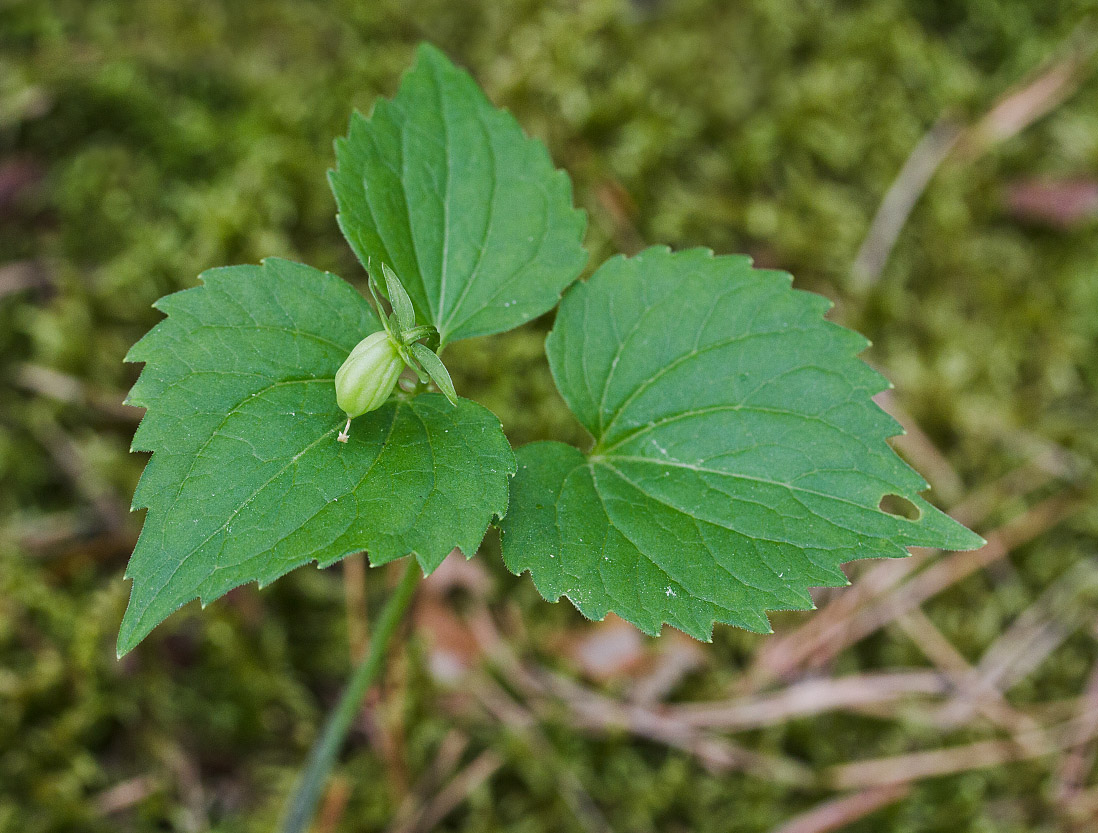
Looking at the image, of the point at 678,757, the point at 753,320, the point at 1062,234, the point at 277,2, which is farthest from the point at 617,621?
the point at 277,2

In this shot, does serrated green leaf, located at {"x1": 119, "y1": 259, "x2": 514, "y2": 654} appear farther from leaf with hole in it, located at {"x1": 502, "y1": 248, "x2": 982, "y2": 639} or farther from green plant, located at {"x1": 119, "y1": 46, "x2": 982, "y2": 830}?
leaf with hole in it, located at {"x1": 502, "y1": 248, "x2": 982, "y2": 639}

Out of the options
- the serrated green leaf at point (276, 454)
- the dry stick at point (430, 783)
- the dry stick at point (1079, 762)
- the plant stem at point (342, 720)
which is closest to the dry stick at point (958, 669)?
the dry stick at point (1079, 762)

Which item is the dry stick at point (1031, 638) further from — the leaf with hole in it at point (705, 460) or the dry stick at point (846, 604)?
the leaf with hole in it at point (705, 460)

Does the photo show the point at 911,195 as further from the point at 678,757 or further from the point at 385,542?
the point at 385,542

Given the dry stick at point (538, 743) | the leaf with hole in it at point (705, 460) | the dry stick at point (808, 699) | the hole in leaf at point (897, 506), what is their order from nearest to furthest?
the leaf with hole in it at point (705, 460), the dry stick at point (538, 743), the dry stick at point (808, 699), the hole in leaf at point (897, 506)

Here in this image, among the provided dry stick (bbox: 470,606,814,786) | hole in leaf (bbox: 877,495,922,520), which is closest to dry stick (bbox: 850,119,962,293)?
hole in leaf (bbox: 877,495,922,520)

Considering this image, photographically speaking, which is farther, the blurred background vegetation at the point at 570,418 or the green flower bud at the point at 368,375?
the blurred background vegetation at the point at 570,418

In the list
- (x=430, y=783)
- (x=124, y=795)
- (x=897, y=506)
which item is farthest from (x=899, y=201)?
(x=124, y=795)
